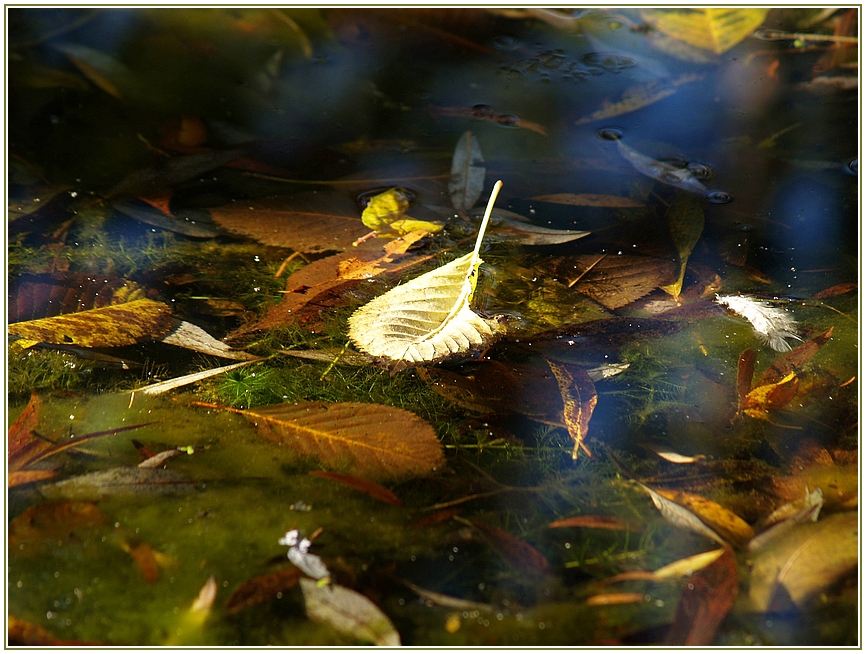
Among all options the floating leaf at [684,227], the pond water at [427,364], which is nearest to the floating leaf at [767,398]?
the pond water at [427,364]

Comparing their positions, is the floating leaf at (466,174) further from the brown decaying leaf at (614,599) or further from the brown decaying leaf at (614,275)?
the brown decaying leaf at (614,599)

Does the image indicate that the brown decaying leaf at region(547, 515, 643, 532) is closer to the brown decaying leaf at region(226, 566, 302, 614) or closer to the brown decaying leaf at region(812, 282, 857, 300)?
the brown decaying leaf at region(226, 566, 302, 614)

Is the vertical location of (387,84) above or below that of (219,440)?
above

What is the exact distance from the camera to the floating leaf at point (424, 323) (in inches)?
46.2

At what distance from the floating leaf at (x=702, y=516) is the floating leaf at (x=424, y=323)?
0.42 meters

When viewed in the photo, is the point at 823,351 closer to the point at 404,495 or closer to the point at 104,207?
the point at 404,495

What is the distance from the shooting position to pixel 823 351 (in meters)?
1.21

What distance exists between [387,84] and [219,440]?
157cm

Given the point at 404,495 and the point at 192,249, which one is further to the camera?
the point at 192,249

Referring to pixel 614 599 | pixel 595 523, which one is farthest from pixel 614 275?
pixel 614 599

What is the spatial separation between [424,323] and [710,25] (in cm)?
193

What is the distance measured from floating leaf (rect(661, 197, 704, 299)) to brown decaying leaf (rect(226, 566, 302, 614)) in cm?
96

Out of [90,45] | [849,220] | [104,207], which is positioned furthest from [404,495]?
[90,45]

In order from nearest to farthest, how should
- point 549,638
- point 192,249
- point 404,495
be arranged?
point 549,638
point 404,495
point 192,249
